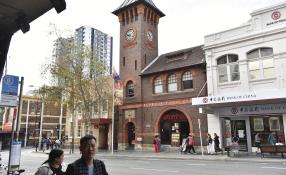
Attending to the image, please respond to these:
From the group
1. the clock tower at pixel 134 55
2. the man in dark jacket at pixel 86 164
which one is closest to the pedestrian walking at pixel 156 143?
the clock tower at pixel 134 55

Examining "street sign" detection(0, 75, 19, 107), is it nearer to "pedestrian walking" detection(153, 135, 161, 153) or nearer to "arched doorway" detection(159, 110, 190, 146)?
"pedestrian walking" detection(153, 135, 161, 153)

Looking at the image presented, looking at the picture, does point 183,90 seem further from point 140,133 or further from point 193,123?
point 140,133

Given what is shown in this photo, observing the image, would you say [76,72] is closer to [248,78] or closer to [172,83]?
[172,83]

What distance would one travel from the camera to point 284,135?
2128 centimetres

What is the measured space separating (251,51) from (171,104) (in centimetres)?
938

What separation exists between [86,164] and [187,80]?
82.8ft

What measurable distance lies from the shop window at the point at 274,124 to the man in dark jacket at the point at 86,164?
21551 millimetres

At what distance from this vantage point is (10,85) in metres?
7.83

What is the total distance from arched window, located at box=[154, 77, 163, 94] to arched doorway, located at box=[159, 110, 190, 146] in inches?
107

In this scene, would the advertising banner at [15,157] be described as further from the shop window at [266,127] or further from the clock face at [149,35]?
the clock face at [149,35]

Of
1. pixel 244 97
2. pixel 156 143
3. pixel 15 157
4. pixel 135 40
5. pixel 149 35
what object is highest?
pixel 149 35

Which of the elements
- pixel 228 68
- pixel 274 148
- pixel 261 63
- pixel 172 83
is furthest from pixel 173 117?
pixel 274 148

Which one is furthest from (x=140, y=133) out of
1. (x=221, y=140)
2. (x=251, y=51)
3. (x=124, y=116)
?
(x=251, y=51)

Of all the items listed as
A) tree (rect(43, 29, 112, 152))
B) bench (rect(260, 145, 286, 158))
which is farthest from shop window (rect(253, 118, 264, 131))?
tree (rect(43, 29, 112, 152))
